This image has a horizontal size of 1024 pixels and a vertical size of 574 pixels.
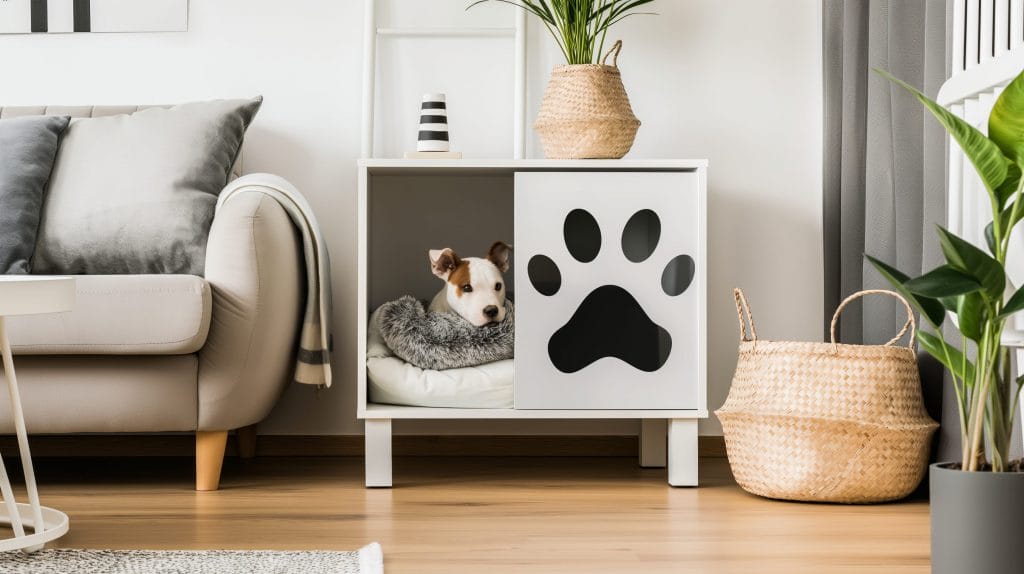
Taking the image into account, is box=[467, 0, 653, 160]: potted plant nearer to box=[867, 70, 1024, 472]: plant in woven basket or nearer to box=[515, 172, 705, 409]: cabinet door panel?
box=[515, 172, 705, 409]: cabinet door panel

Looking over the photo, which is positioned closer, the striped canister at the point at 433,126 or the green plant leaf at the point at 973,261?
the green plant leaf at the point at 973,261

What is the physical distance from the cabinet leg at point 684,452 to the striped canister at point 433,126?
0.74 metres

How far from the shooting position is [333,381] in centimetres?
229

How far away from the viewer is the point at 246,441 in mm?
2223

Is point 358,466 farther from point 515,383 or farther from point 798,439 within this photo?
point 798,439

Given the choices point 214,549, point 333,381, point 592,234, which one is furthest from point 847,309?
point 214,549

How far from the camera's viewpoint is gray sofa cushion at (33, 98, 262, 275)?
1.95 m

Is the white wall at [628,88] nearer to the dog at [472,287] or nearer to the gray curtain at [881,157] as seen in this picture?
the gray curtain at [881,157]

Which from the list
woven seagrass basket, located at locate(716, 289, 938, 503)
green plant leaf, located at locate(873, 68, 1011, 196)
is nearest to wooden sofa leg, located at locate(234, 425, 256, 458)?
woven seagrass basket, located at locate(716, 289, 938, 503)

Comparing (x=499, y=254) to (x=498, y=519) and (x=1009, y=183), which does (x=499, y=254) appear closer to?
(x=498, y=519)

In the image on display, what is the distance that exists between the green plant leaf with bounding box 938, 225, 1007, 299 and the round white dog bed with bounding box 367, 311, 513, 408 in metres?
1.02

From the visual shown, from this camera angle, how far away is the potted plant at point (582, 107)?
194 cm

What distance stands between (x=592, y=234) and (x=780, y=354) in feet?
1.40

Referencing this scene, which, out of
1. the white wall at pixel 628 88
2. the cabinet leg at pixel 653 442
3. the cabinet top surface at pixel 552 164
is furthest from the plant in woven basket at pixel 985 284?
the white wall at pixel 628 88
